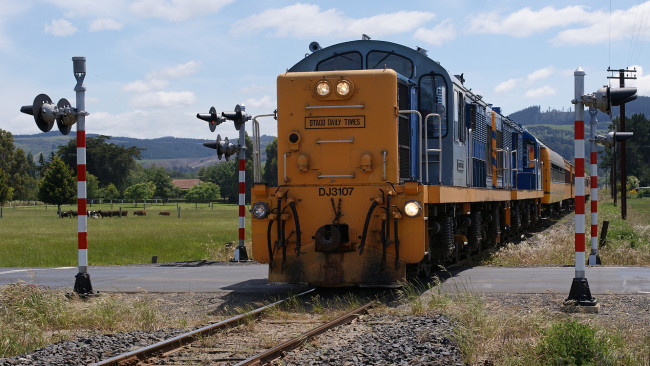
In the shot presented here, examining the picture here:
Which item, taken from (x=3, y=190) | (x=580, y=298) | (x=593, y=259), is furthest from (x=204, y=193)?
(x=580, y=298)

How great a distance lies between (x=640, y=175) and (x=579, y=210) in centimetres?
10743

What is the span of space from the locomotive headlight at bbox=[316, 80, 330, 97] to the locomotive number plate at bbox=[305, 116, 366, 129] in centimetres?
34

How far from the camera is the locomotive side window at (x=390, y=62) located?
11.2m

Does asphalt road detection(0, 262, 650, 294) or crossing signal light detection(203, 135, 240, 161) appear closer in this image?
asphalt road detection(0, 262, 650, 294)

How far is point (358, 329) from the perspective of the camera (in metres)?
7.34

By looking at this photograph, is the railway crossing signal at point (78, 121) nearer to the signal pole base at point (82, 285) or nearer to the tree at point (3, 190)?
the signal pole base at point (82, 285)

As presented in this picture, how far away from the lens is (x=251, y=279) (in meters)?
12.4

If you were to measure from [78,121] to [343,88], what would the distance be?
153 inches

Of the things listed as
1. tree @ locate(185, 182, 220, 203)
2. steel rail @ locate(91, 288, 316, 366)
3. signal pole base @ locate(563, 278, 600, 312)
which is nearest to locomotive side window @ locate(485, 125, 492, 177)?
signal pole base @ locate(563, 278, 600, 312)

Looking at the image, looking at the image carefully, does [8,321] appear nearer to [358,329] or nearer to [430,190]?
[358,329]

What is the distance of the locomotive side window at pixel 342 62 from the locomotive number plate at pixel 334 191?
7.82ft

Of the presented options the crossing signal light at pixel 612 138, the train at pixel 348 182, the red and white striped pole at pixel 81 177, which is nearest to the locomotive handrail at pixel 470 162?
the train at pixel 348 182

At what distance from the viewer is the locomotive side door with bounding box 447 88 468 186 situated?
12.1 meters

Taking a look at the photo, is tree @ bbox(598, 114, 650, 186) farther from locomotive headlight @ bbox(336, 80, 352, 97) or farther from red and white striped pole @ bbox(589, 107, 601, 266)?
locomotive headlight @ bbox(336, 80, 352, 97)
